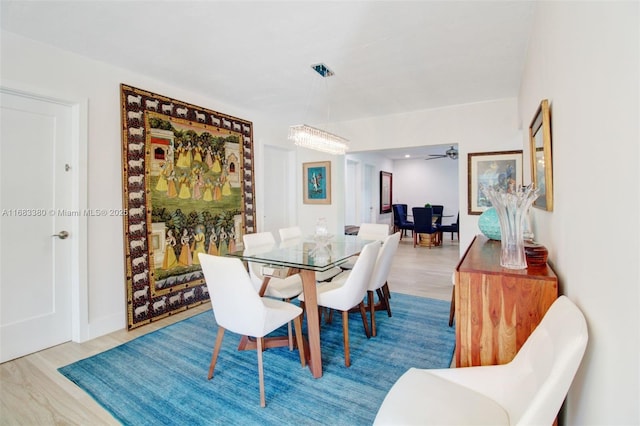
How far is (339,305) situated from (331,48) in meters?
2.06

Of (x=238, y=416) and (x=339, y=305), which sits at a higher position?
(x=339, y=305)

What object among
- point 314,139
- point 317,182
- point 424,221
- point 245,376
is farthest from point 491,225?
point 424,221

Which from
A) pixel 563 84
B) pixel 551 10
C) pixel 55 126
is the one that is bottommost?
pixel 563 84

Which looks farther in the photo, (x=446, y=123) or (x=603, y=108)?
(x=446, y=123)

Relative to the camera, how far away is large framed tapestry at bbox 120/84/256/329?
9.94ft

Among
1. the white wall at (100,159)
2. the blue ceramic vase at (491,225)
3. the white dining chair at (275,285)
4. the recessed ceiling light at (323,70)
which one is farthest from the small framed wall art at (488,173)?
the white wall at (100,159)

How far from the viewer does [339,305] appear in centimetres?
232

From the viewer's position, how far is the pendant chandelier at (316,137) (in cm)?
303

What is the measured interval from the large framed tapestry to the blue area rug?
1.79ft

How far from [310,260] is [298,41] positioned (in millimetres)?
1721

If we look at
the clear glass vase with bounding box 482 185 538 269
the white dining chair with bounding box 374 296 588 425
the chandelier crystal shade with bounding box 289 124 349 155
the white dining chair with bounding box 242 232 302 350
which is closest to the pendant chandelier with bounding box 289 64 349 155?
the chandelier crystal shade with bounding box 289 124 349 155

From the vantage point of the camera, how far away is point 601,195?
0.91m

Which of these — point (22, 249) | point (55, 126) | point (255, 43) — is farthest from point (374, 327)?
point (55, 126)

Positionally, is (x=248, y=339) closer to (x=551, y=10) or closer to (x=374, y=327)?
(x=374, y=327)
